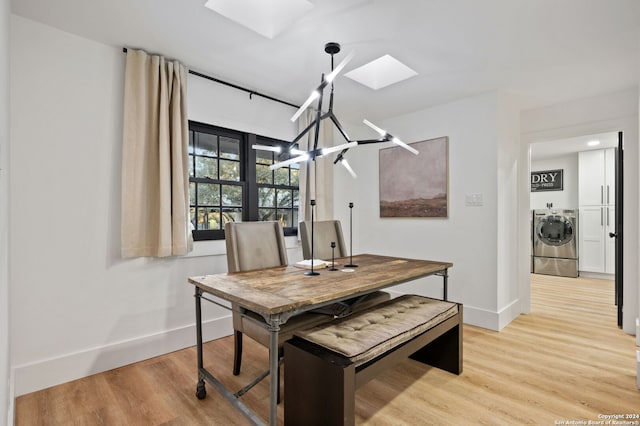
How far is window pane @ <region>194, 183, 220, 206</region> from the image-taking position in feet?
9.73

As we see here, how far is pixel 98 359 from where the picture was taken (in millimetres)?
2277

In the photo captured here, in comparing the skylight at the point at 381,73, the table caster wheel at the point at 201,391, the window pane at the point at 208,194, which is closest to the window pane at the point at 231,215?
the window pane at the point at 208,194

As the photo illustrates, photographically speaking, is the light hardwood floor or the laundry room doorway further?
the laundry room doorway

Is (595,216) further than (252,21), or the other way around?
(595,216)

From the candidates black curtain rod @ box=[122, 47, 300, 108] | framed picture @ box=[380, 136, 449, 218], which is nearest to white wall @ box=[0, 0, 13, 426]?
black curtain rod @ box=[122, 47, 300, 108]

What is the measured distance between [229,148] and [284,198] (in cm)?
85

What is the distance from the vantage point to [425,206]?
3.76 metres

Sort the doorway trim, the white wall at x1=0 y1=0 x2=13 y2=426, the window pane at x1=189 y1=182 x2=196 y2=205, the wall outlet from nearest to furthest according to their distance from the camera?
the white wall at x1=0 y1=0 x2=13 y2=426 < the window pane at x1=189 y1=182 x2=196 y2=205 < the doorway trim < the wall outlet

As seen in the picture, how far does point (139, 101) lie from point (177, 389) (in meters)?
2.09

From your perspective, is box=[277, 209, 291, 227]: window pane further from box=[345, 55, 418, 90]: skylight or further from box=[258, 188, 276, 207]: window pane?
box=[345, 55, 418, 90]: skylight

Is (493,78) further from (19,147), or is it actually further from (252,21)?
(19,147)

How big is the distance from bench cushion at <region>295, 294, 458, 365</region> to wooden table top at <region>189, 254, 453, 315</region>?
0.19 meters

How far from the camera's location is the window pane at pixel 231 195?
3127mm

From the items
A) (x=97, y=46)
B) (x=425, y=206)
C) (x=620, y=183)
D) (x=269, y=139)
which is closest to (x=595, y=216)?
(x=620, y=183)
